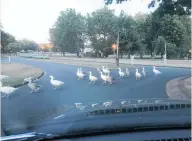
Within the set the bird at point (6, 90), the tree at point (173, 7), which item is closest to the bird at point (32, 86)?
the bird at point (6, 90)

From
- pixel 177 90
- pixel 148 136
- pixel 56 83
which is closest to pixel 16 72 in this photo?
pixel 56 83

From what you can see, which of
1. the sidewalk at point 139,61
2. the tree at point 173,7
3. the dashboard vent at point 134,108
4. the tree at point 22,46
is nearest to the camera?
the dashboard vent at point 134,108

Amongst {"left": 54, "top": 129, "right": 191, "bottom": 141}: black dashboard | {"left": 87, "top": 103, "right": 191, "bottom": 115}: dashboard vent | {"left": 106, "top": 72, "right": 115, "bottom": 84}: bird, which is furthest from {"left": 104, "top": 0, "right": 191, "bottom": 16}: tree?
{"left": 54, "top": 129, "right": 191, "bottom": 141}: black dashboard

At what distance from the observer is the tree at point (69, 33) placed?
1996 mm

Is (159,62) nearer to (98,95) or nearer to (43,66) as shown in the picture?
(98,95)

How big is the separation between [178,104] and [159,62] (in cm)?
58

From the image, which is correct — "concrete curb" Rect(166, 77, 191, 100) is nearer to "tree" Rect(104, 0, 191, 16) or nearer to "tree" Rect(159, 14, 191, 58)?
"tree" Rect(159, 14, 191, 58)

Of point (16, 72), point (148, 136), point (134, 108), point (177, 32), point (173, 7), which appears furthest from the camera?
point (173, 7)

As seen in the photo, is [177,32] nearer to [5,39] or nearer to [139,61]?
[139,61]

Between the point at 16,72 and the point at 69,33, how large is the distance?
401 mm

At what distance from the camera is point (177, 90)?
224 cm

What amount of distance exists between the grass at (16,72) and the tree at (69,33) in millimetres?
222

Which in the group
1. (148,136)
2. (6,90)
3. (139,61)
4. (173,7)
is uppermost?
(173,7)

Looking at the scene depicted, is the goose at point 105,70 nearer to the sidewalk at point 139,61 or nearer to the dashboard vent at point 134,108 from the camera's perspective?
the sidewalk at point 139,61
